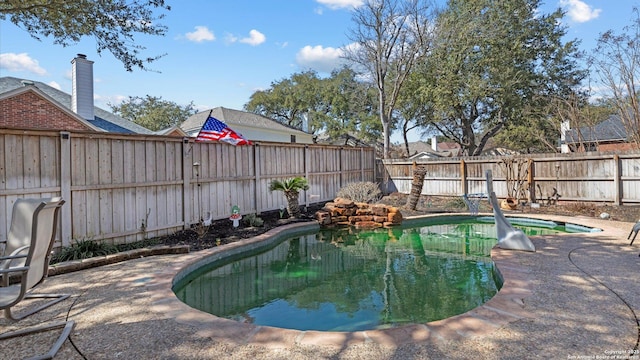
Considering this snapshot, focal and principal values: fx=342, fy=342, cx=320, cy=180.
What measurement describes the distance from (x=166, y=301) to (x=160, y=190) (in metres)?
3.50

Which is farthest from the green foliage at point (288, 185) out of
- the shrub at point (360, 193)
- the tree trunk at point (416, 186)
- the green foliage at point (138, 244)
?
the tree trunk at point (416, 186)

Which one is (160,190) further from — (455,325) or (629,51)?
(629,51)

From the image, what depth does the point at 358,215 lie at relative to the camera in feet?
29.8

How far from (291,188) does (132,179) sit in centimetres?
372

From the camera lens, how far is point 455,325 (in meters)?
2.83

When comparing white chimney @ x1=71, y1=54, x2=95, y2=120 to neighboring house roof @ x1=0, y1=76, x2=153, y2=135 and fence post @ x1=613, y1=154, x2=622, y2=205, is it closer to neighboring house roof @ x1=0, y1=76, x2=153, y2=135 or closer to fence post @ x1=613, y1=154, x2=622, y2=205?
neighboring house roof @ x1=0, y1=76, x2=153, y2=135

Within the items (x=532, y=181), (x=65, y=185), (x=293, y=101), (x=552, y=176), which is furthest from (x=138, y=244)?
(x=293, y=101)

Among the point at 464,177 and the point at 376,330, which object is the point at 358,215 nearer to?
the point at 464,177

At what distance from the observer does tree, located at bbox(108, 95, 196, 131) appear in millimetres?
29578

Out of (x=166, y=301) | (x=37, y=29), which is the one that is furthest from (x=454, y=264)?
(x=37, y=29)

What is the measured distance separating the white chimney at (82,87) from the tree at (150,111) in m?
18.6

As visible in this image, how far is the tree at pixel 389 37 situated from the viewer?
678 inches

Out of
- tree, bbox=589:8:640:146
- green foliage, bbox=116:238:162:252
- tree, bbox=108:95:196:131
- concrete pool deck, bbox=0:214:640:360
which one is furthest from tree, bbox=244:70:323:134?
concrete pool deck, bbox=0:214:640:360

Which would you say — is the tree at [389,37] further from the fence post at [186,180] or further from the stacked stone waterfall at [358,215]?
the fence post at [186,180]
